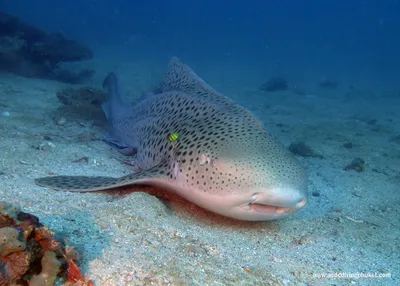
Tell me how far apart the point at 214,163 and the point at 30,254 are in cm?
208

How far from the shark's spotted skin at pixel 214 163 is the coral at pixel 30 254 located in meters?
1.69

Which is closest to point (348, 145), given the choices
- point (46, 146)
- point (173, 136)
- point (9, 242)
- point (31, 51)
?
point (173, 136)

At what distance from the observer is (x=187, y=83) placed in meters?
6.38

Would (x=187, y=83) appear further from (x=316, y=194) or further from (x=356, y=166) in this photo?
(x=356, y=166)

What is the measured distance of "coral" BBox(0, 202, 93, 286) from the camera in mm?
1900

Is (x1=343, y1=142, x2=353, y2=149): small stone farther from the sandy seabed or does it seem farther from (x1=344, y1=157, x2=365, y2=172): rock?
(x1=344, y1=157, x2=365, y2=172): rock

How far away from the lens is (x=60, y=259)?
2139 mm

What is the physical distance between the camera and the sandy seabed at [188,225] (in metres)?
2.70

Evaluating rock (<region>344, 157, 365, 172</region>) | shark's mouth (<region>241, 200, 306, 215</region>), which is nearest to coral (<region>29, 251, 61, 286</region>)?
shark's mouth (<region>241, 200, 306, 215</region>)

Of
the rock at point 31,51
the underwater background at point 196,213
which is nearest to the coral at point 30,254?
the underwater background at point 196,213

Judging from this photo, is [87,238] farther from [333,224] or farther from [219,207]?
[333,224]

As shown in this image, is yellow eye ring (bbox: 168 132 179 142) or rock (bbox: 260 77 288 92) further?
rock (bbox: 260 77 288 92)

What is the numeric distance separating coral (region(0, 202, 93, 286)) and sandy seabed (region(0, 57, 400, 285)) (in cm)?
22

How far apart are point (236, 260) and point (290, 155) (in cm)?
139
